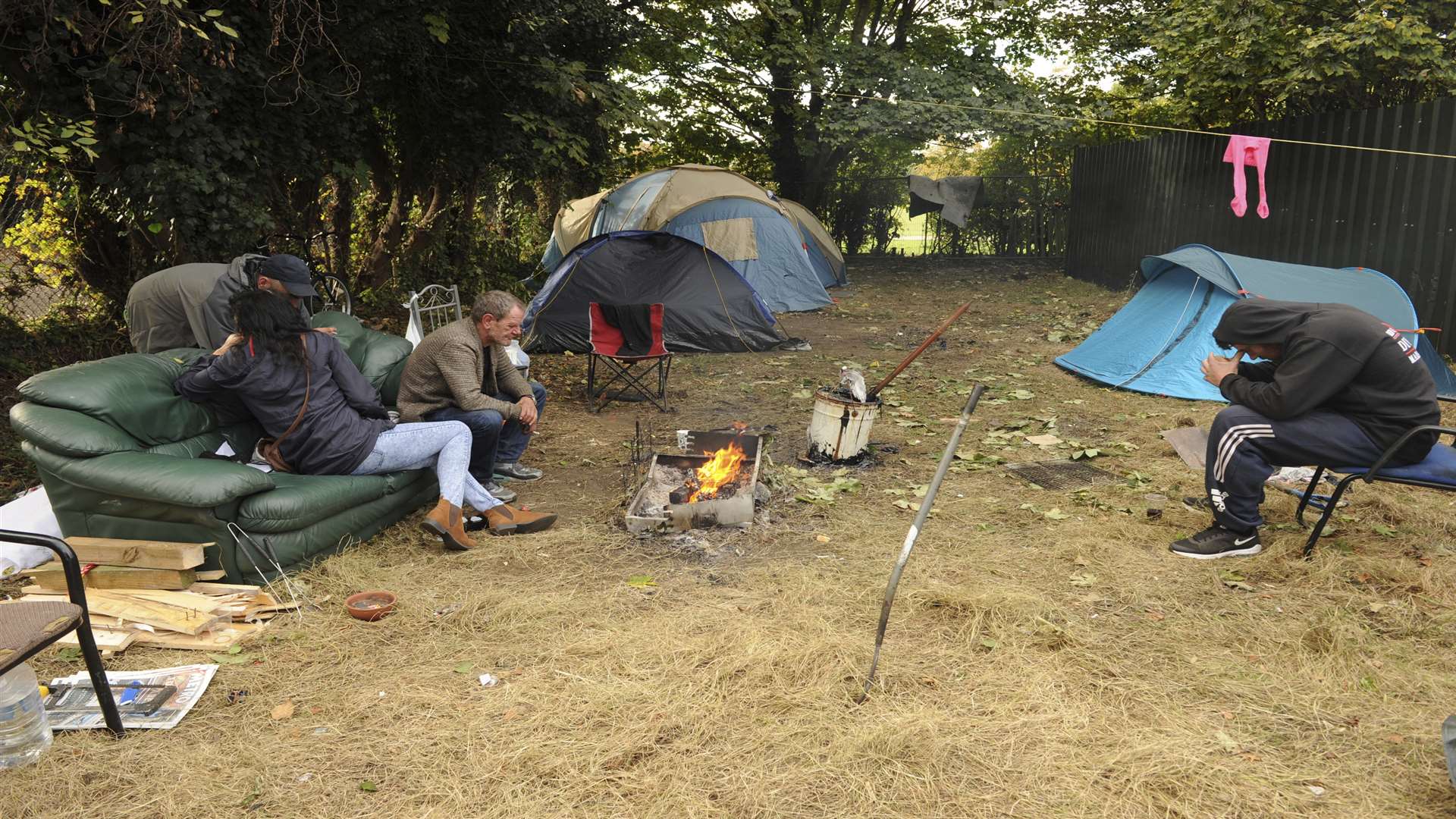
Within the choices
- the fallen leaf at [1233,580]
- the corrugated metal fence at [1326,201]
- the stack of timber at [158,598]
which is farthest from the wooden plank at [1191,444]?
the stack of timber at [158,598]

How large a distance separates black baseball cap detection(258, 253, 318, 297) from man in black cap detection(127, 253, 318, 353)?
1.70ft

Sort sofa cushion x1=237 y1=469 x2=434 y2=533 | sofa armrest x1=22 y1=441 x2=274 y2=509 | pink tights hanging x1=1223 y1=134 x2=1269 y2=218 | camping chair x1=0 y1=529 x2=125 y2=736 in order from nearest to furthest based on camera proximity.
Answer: camping chair x1=0 y1=529 x2=125 y2=736, sofa armrest x1=22 y1=441 x2=274 y2=509, sofa cushion x1=237 y1=469 x2=434 y2=533, pink tights hanging x1=1223 y1=134 x2=1269 y2=218

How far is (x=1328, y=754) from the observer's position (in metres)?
2.74

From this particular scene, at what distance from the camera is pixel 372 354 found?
5.48 m

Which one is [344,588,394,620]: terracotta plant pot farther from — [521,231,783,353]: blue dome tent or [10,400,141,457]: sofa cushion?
[521,231,783,353]: blue dome tent

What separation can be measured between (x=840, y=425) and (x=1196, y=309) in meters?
3.76

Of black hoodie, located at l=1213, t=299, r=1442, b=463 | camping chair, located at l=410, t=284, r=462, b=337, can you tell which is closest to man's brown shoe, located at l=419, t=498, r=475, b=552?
camping chair, located at l=410, t=284, r=462, b=337

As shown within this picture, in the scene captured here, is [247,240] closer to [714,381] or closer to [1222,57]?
[714,381]

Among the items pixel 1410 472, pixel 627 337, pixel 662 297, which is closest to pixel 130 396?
pixel 627 337

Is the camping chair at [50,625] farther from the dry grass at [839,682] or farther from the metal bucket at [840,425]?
the metal bucket at [840,425]

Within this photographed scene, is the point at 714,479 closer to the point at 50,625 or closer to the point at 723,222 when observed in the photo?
the point at 50,625

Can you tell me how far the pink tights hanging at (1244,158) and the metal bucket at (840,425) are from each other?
5145mm

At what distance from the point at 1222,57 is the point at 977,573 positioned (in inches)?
395

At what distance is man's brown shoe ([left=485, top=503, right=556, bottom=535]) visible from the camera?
4613 millimetres
